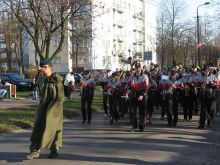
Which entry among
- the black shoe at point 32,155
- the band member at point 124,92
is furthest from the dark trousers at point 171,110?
the black shoe at point 32,155

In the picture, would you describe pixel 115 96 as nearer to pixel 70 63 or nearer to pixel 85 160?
pixel 85 160

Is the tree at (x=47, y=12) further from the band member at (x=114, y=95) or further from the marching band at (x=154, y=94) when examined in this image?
the band member at (x=114, y=95)

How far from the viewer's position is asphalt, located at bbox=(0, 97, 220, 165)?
974cm

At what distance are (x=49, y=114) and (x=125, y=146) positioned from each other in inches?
102

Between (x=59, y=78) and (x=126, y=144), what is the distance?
2872mm

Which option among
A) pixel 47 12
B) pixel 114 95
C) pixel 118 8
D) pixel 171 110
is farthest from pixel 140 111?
pixel 118 8

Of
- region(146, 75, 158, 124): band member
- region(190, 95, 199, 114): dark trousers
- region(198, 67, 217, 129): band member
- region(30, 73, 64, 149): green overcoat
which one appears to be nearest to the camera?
region(30, 73, 64, 149): green overcoat

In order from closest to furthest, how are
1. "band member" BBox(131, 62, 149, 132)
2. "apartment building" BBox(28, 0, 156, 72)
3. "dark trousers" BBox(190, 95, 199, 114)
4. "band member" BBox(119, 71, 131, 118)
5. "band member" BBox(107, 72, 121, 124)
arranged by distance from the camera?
"band member" BBox(131, 62, 149, 132) → "band member" BBox(119, 71, 131, 118) → "band member" BBox(107, 72, 121, 124) → "dark trousers" BBox(190, 95, 199, 114) → "apartment building" BBox(28, 0, 156, 72)

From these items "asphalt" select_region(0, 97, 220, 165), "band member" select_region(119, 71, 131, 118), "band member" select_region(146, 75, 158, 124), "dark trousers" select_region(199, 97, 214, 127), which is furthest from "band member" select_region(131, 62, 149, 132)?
"band member" select_region(146, 75, 158, 124)

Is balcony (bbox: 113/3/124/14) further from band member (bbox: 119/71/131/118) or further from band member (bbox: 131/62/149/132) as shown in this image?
band member (bbox: 131/62/149/132)

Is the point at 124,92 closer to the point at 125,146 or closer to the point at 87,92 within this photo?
the point at 87,92

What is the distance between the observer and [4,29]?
60969 millimetres

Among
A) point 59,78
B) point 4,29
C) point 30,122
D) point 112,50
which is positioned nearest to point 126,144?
point 59,78

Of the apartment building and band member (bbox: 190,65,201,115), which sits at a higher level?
the apartment building
